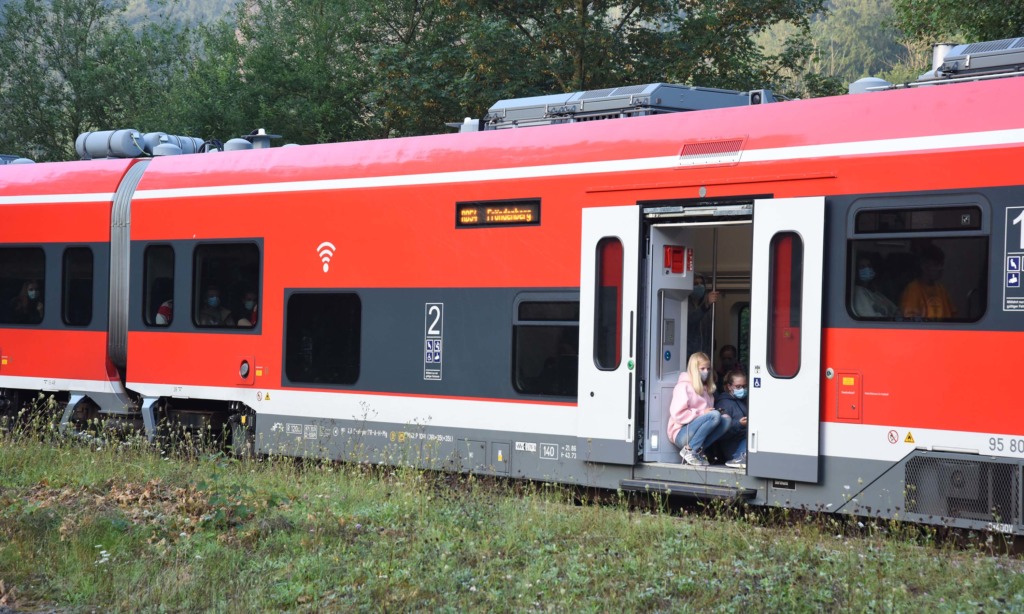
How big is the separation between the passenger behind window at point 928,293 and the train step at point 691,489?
190cm

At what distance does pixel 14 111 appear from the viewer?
3703cm

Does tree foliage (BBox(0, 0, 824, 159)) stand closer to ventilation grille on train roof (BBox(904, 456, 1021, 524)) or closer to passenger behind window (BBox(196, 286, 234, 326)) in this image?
passenger behind window (BBox(196, 286, 234, 326))

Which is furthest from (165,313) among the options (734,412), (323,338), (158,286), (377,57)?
(377,57)

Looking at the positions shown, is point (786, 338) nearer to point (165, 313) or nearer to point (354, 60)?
point (165, 313)

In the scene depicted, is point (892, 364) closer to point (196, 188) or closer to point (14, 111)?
point (196, 188)

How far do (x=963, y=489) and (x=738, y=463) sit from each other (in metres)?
1.97

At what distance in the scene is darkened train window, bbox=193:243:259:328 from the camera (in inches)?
494

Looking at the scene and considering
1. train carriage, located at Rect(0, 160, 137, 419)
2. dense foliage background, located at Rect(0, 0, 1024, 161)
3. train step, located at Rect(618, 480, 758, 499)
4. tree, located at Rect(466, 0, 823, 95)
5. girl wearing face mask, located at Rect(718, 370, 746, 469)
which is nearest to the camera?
train step, located at Rect(618, 480, 758, 499)

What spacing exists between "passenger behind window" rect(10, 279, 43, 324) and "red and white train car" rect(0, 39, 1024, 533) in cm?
12

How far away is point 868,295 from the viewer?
28.5ft

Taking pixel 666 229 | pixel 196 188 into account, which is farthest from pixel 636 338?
pixel 196 188

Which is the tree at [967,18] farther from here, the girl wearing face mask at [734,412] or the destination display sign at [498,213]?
the destination display sign at [498,213]

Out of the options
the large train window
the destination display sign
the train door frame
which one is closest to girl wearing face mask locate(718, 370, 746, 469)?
the train door frame

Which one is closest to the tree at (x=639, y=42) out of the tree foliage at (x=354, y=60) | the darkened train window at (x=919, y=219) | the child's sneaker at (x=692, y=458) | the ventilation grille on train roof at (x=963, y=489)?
the tree foliage at (x=354, y=60)
